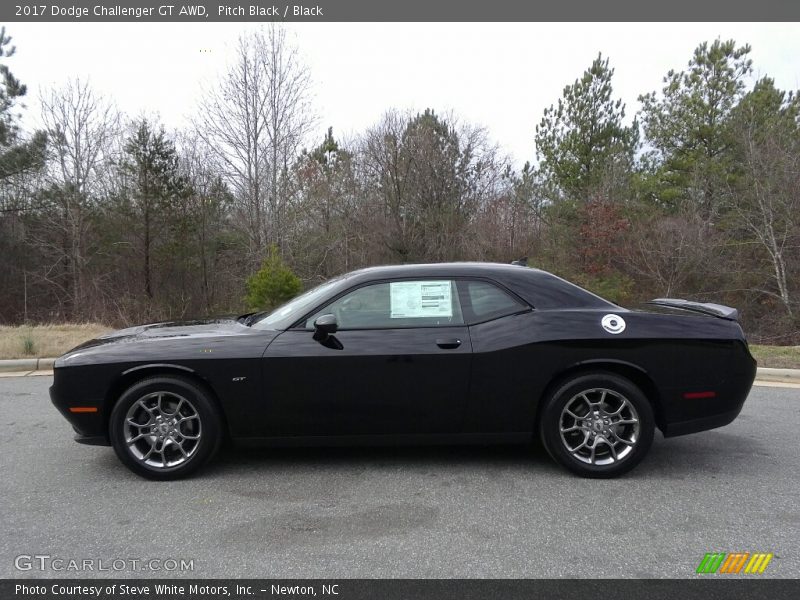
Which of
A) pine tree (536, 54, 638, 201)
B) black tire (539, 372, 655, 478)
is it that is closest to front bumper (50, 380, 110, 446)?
black tire (539, 372, 655, 478)

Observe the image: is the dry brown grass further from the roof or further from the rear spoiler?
the rear spoiler

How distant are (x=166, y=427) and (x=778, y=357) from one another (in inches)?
329

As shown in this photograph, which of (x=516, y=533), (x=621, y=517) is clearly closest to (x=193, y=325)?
(x=516, y=533)

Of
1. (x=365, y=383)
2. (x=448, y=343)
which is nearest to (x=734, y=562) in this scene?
(x=448, y=343)

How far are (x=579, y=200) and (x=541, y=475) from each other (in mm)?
18719

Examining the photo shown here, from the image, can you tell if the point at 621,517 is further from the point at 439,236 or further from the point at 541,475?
the point at 439,236

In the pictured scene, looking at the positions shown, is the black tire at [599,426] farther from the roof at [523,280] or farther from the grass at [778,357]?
the grass at [778,357]

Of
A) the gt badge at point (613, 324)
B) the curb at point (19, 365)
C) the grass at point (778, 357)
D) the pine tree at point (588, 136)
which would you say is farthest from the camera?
the pine tree at point (588, 136)

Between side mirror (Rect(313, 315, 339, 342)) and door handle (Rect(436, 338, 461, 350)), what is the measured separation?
0.72m

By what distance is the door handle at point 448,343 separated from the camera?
3.64 m

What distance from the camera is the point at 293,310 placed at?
3.95 metres

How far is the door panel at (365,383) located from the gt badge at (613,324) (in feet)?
3.24
